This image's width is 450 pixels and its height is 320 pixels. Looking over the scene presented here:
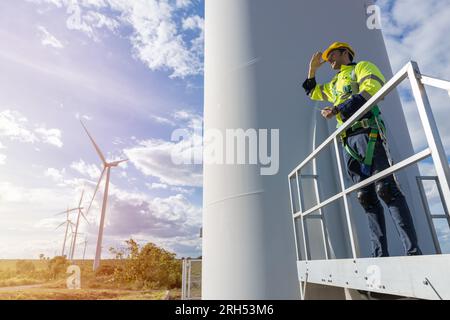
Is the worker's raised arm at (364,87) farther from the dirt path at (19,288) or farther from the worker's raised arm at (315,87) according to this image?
the dirt path at (19,288)

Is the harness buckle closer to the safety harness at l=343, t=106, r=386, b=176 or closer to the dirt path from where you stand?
the safety harness at l=343, t=106, r=386, b=176

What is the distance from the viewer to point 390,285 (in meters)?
1.93

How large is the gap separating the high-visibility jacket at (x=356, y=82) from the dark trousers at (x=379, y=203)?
42 centimetres

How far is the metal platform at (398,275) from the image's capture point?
1.57 meters

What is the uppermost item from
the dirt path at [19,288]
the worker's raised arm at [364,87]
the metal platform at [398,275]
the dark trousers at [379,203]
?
the worker's raised arm at [364,87]

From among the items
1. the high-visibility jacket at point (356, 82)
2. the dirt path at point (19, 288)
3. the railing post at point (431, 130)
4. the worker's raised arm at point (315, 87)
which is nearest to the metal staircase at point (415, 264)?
the railing post at point (431, 130)

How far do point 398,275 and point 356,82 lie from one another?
75.3 inches

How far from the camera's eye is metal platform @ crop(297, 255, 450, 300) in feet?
5.14

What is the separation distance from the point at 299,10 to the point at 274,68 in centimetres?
126

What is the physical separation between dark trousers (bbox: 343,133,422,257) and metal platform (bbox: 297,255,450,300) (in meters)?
0.45

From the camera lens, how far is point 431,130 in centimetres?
170

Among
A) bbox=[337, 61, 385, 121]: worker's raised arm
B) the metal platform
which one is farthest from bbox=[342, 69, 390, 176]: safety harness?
the metal platform
